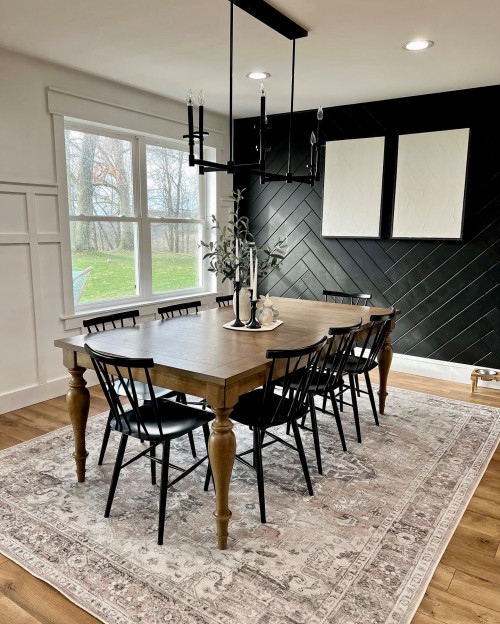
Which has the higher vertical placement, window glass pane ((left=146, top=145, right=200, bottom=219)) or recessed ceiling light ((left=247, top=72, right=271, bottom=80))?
recessed ceiling light ((left=247, top=72, right=271, bottom=80))

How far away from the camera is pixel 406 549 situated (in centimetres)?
210

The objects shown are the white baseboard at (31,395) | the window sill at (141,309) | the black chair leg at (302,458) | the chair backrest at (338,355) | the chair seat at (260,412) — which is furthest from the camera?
the window sill at (141,309)

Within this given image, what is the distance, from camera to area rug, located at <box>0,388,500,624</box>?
1.79 meters

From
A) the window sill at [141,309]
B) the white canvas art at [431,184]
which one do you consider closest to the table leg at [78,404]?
the window sill at [141,309]

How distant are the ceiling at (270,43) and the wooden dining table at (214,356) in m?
1.76

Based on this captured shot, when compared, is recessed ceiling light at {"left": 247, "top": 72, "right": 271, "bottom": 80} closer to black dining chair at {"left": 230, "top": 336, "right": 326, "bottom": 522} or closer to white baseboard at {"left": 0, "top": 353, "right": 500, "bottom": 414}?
black dining chair at {"left": 230, "top": 336, "right": 326, "bottom": 522}

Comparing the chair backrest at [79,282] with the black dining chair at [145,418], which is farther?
the chair backrest at [79,282]

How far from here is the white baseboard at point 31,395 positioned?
359 centimetres

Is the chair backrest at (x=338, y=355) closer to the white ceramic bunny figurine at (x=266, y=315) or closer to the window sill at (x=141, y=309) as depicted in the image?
the white ceramic bunny figurine at (x=266, y=315)

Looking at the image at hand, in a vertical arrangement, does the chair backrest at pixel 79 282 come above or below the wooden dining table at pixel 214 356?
above

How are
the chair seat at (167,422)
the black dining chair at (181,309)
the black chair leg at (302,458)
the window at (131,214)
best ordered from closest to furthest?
1. the chair seat at (167,422)
2. the black chair leg at (302,458)
3. the black dining chair at (181,309)
4. the window at (131,214)

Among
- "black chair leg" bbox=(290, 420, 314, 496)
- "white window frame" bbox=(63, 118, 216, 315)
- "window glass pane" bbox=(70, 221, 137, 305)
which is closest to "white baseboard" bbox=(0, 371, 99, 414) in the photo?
"white window frame" bbox=(63, 118, 216, 315)

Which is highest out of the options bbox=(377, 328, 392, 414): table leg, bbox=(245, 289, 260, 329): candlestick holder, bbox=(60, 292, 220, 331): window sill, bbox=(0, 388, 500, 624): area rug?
bbox=(245, 289, 260, 329): candlestick holder

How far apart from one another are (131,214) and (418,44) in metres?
2.74
